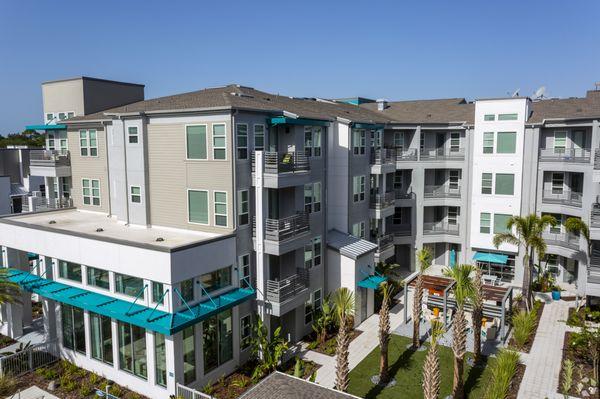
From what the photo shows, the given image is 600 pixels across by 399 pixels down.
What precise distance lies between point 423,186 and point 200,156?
2204 cm

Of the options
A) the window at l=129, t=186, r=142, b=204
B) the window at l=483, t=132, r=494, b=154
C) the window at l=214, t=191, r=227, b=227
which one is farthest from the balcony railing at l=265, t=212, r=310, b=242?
the window at l=483, t=132, r=494, b=154

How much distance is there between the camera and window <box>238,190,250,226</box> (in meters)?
23.2

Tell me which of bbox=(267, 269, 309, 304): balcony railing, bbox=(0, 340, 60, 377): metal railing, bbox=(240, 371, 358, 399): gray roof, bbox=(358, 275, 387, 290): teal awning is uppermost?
bbox=(267, 269, 309, 304): balcony railing

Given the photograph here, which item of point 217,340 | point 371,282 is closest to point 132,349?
point 217,340

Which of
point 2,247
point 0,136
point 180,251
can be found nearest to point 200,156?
point 180,251

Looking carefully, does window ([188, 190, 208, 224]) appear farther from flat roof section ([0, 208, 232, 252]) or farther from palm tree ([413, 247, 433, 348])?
palm tree ([413, 247, 433, 348])

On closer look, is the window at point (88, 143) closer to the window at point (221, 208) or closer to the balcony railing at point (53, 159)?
the balcony railing at point (53, 159)

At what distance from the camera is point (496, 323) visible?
2800cm

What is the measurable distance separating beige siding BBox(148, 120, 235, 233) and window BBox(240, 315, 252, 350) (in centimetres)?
491

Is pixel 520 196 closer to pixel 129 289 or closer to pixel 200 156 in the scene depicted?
pixel 200 156

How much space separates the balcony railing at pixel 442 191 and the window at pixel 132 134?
966 inches

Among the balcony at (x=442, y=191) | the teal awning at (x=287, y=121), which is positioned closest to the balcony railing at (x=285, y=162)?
the teal awning at (x=287, y=121)

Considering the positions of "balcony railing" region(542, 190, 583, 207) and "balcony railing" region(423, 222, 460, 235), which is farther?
"balcony railing" region(423, 222, 460, 235)

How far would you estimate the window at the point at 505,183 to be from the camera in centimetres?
3553
